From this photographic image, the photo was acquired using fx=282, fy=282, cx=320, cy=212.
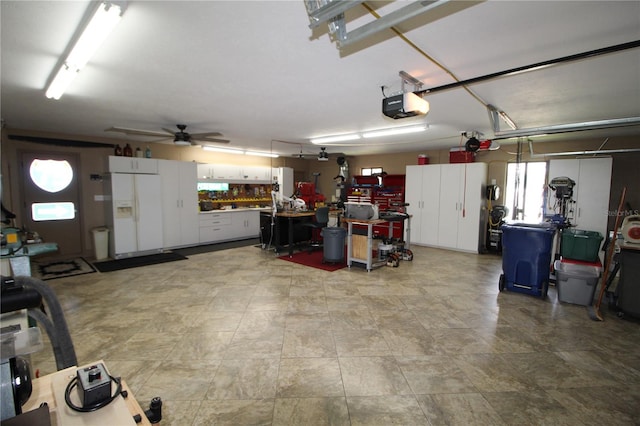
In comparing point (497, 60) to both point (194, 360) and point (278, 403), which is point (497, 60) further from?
point (194, 360)

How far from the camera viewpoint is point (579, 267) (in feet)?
12.0

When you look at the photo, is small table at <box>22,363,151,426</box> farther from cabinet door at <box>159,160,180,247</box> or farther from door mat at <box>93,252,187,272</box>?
cabinet door at <box>159,160,180,247</box>

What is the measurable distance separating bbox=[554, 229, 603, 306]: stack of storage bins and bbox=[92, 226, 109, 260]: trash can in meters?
8.02

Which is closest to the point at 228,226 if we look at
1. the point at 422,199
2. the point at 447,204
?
the point at 422,199

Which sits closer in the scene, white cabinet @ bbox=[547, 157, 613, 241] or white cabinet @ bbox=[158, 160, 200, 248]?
white cabinet @ bbox=[547, 157, 613, 241]

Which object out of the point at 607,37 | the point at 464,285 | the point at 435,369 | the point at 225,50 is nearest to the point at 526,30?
the point at 607,37

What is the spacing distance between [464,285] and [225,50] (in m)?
4.49

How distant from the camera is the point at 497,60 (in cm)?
247

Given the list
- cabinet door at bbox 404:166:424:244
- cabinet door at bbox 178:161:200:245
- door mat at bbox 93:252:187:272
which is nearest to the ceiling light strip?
cabinet door at bbox 404:166:424:244

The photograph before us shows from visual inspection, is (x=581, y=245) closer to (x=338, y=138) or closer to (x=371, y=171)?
(x=338, y=138)

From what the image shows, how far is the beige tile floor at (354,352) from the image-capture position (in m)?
1.99

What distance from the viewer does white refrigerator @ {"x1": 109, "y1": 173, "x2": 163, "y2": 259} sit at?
5.86m

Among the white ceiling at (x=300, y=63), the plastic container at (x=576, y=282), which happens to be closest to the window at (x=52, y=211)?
the white ceiling at (x=300, y=63)

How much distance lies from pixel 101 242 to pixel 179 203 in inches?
67.8
